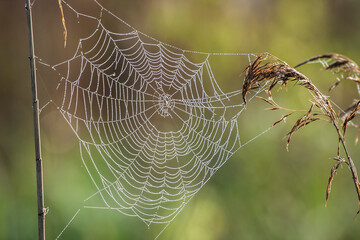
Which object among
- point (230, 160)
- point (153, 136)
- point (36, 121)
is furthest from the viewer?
point (230, 160)

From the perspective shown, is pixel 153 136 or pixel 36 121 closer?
pixel 36 121

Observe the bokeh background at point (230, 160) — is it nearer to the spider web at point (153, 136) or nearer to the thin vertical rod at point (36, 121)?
the spider web at point (153, 136)

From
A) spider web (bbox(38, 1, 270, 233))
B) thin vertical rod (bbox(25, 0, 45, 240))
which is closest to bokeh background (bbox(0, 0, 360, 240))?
spider web (bbox(38, 1, 270, 233))

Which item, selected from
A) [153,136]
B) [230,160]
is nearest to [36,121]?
[153,136]

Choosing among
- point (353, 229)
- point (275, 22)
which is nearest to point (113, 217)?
point (353, 229)

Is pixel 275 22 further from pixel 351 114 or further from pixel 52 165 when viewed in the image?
pixel 351 114

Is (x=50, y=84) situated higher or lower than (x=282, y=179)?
higher

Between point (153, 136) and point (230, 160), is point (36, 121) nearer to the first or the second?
point (153, 136)

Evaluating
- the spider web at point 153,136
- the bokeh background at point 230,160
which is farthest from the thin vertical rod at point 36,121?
the bokeh background at point 230,160
